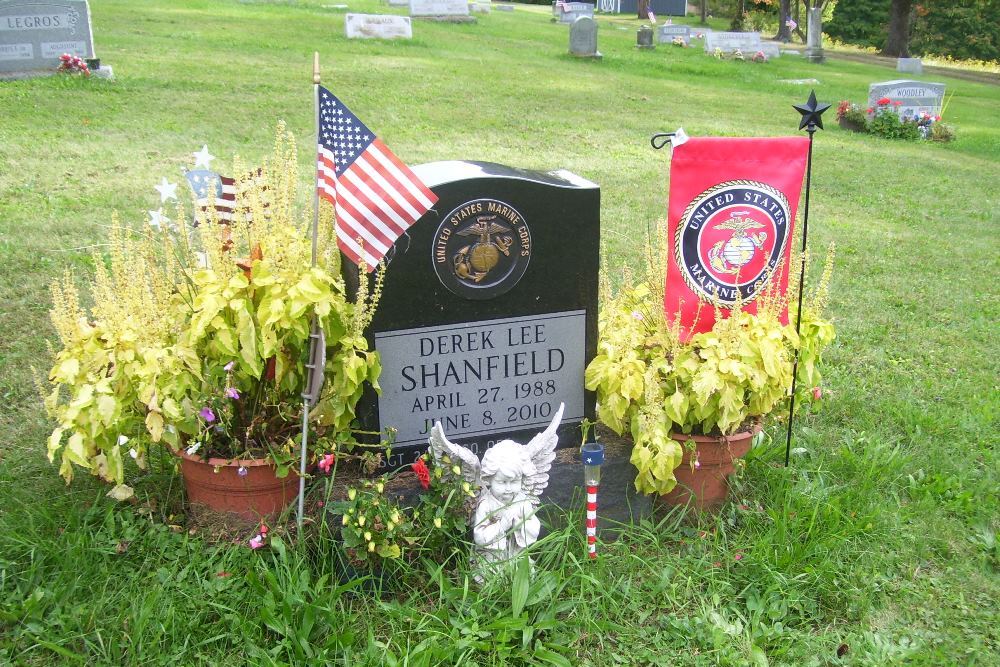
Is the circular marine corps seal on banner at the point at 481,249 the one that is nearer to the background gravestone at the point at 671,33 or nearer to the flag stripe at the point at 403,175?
the flag stripe at the point at 403,175

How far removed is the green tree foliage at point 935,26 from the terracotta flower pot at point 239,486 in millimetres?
38903

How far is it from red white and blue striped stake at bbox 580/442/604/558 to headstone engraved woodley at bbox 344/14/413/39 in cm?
1702

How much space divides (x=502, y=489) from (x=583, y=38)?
1865cm

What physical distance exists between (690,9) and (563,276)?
4855cm

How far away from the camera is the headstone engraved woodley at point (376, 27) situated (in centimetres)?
1875

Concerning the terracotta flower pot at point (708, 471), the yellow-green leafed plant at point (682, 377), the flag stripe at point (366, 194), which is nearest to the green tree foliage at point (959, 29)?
the yellow-green leafed plant at point (682, 377)

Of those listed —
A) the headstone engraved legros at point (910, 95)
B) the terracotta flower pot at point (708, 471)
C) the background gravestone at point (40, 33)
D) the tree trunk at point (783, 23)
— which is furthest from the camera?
the tree trunk at point (783, 23)

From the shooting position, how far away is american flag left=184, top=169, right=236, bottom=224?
351 cm

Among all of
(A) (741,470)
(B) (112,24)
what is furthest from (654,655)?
(B) (112,24)

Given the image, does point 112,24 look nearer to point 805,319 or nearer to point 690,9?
point 805,319

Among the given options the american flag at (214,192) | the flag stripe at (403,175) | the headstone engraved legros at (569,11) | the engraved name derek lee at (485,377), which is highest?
the headstone engraved legros at (569,11)

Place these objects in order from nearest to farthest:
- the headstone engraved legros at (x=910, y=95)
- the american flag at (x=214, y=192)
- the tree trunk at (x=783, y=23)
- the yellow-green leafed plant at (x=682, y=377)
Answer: the american flag at (x=214, y=192)
the yellow-green leafed plant at (x=682, y=377)
the headstone engraved legros at (x=910, y=95)
the tree trunk at (x=783, y=23)

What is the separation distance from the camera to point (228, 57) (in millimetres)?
15641

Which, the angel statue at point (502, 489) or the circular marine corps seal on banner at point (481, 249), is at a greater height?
the circular marine corps seal on banner at point (481, 249)
